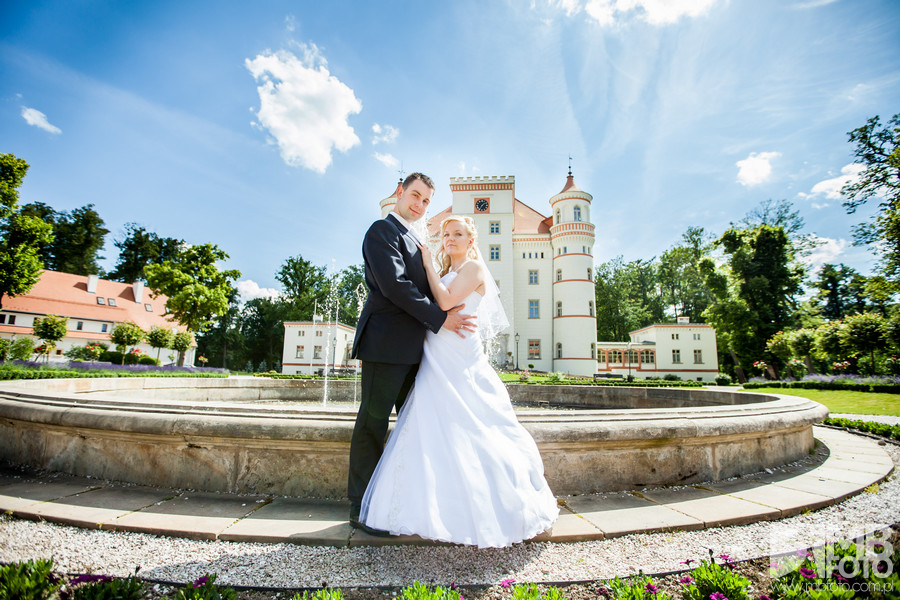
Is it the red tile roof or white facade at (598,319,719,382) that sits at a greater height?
the red tile roof

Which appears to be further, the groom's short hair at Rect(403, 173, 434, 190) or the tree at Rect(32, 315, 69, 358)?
the tree at Rect(32, 315, 69, 358)

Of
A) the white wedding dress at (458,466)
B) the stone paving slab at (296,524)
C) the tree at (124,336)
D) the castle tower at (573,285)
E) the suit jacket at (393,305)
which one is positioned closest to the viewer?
the white wedding dress at (458,466)

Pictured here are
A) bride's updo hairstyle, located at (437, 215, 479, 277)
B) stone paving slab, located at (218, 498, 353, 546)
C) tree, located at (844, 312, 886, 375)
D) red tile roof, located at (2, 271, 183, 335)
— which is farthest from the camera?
red tile roof, located at (2, 271, 183, 335)

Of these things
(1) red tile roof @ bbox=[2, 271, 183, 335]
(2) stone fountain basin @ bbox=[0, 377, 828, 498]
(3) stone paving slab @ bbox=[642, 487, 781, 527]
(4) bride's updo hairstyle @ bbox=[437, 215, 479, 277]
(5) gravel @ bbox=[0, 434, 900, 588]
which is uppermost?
(1) red tile roof @ bbox=[2, 271, 183, 335]

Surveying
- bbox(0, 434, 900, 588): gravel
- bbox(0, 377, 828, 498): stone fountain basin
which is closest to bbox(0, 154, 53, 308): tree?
bbox(0, 377, 828, 498): stone fountain basin

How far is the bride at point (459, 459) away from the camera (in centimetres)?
227

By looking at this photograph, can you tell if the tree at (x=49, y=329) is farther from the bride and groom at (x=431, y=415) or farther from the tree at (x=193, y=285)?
the bride and groom at (x=431, y=415)

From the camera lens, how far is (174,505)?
2873 millimetres

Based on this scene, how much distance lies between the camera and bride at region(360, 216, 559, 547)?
2.27 metres

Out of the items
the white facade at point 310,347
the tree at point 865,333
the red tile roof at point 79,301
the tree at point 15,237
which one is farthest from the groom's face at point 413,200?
the red tile roof at point 79,301

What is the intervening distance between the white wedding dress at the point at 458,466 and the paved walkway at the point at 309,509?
28 centimetres

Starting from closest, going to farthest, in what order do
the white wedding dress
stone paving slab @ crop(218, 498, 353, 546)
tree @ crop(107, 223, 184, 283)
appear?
1. the white wedding dress
2. stone paving slab @ crop(218, 498, 353, 546)
3. tree @ crop(107, 223, 184, 283)

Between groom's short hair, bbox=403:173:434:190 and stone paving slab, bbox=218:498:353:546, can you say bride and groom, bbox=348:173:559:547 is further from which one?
stone paving slab, bbox=218:498:353:546

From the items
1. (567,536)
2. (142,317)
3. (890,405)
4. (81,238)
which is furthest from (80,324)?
(890,405)
